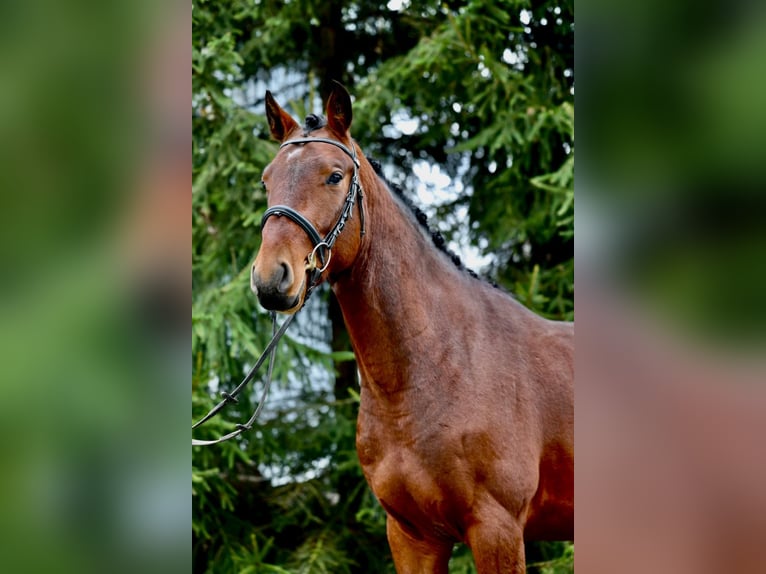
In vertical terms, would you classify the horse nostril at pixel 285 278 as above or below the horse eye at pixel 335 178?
below

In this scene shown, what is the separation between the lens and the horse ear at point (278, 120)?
278cm

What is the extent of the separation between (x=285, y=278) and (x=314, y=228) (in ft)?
0.68

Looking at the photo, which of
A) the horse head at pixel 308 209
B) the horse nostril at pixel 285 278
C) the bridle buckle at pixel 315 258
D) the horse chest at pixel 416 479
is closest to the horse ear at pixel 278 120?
the horse head at pixel 308 209

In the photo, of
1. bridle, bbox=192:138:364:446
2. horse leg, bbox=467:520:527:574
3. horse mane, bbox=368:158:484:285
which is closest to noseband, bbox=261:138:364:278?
bridle, bbox=192:138:364:446

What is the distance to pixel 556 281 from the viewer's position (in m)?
5.72

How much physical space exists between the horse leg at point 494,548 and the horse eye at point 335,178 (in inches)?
49.5

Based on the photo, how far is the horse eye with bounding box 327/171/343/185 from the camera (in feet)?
8.37

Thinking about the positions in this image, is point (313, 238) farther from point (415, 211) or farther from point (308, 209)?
point (415, 211)
